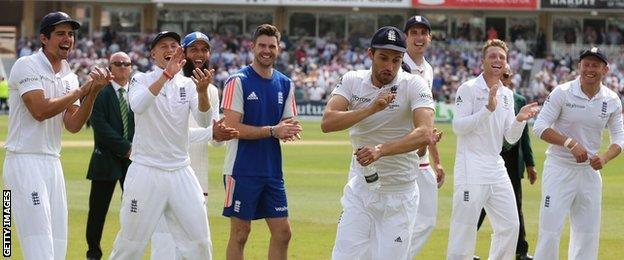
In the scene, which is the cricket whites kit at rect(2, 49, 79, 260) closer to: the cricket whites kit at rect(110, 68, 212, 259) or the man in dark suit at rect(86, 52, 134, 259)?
the cricket whites kit at rect(110, 68, 212, 259)

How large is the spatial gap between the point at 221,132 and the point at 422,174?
255cm

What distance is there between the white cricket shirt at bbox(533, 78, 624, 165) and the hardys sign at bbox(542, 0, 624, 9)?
179ft

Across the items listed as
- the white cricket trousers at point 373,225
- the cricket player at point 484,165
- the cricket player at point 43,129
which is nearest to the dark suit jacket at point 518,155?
the cricket player at point 484,165

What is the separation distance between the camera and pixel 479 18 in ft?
225

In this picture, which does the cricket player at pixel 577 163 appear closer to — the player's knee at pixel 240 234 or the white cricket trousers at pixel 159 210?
the player's knee at pixel 240 234

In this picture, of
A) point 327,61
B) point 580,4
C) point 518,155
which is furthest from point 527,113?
point 580,4

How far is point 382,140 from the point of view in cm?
1034

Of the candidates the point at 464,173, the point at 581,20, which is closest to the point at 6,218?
the point at 464,173

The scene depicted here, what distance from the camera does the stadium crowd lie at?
59.2 meters

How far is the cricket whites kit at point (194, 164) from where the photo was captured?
1156 centimetres

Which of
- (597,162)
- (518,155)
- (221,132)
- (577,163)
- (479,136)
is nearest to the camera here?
(221,132)

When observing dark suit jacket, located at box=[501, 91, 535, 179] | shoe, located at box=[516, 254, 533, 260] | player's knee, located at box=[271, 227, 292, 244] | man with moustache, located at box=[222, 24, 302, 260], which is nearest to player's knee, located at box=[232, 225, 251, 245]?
man with moustache, located at box=[222, 24, 302, 260]

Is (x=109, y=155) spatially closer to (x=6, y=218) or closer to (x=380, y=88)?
(x=6, y=218)

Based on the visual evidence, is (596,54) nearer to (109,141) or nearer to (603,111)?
(603,111)
